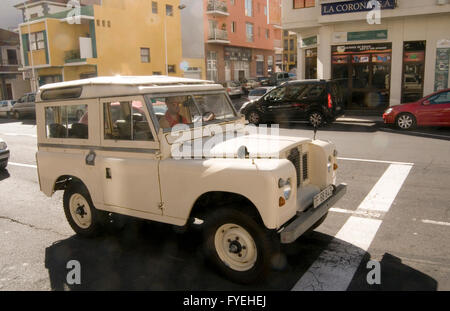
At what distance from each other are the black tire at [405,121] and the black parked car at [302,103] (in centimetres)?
219

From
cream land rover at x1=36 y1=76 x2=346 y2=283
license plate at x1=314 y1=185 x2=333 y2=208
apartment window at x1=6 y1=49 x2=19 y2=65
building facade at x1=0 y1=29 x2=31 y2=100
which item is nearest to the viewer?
cream land rover at x1=36 y1=76 x2=346 y2=283

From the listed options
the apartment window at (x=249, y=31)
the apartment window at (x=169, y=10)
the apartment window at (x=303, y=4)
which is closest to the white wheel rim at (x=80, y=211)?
the apartment window at (x=303, y=4)

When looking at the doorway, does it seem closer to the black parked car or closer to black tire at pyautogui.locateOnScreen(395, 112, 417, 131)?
the black parked car

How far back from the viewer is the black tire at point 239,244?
3.99 m

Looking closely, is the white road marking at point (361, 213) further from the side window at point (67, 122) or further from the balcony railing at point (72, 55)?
the balcony railing at point (72, 55)

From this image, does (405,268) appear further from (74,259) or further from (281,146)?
(74,259)

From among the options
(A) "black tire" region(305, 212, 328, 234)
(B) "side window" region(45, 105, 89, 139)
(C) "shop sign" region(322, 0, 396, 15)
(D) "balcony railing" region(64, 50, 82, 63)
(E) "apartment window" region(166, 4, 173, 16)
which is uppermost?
(E) "apartment window" region(166, 4, 173, 16)

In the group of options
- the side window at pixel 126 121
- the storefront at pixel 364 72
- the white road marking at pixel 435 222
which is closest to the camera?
the side window at pixel 126 121

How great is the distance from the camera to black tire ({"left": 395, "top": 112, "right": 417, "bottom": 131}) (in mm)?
14445

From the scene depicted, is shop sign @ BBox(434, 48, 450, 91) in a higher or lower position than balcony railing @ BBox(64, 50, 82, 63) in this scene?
lower

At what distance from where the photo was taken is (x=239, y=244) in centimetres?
420

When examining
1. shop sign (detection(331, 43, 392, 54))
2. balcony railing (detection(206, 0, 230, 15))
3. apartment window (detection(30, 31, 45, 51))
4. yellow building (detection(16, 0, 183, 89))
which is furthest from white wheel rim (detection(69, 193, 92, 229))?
balcony railing (detection(206, 0, 230, 15))

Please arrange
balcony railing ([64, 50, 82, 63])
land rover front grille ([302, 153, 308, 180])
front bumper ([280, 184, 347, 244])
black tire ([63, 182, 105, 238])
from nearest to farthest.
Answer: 1. front bumper ([280, 184, 347, 244])
2. land rover front grille ([302, 153, 308, 180])
3. black tire ([63, 182, 105, 238])
4. balcony railing ([64, 50, 82, 63])
